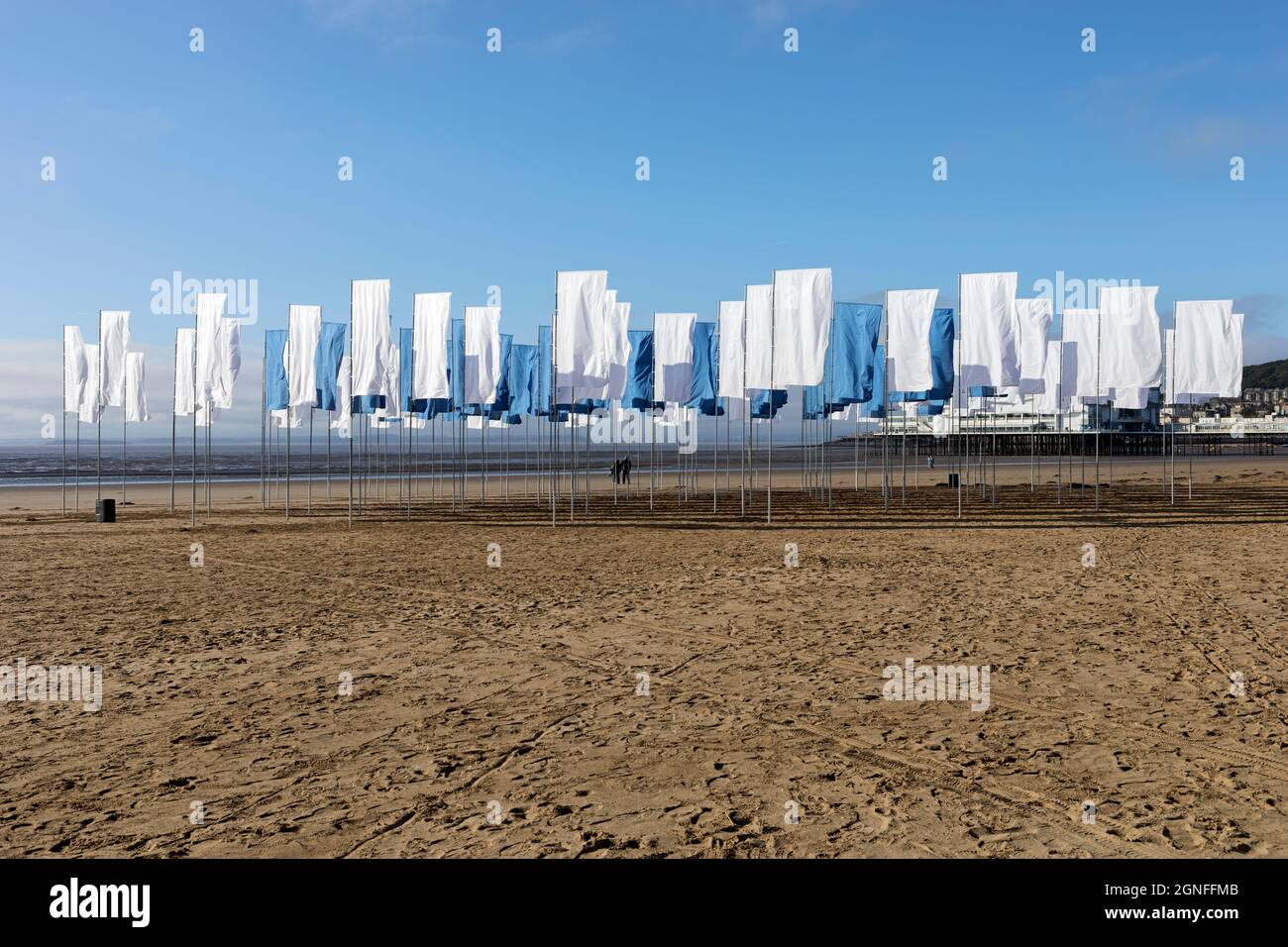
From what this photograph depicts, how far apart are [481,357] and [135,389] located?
981 centimetres

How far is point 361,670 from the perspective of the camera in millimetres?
7902

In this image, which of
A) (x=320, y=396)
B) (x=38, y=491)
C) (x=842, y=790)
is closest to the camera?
(x=842, y=790)

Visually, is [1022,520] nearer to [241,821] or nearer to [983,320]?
[983,320]

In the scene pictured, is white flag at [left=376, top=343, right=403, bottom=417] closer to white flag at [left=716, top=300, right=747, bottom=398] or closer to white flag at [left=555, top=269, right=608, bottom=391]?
white flag at [left=555, top=269, right=608, bottom=391]

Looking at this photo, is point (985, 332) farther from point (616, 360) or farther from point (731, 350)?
point (616, 360)

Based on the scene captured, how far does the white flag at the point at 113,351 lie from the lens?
2384cm

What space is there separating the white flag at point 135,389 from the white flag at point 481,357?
29.9 ft

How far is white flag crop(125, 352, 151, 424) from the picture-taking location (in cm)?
2431

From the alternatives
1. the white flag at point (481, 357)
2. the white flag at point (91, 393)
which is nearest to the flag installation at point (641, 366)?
the white flag at point (481, 357)

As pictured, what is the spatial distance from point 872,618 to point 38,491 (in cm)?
3852

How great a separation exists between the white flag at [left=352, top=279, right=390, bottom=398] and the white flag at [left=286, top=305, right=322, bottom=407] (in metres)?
2.67

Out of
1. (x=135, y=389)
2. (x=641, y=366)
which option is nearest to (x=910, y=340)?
(x=641, y=366)

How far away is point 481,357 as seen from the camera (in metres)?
22.9
